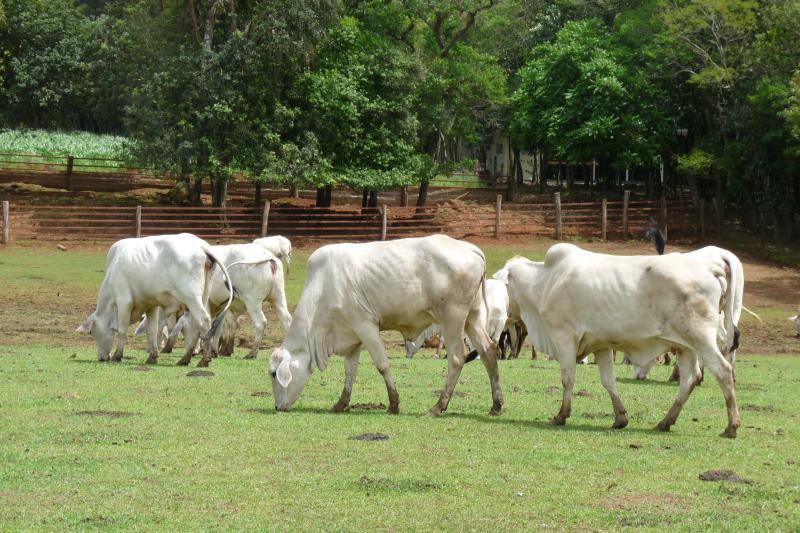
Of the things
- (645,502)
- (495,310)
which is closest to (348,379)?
(645,502)

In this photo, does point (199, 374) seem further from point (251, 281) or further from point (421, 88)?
point (421, 88)

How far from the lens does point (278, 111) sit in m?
40.7

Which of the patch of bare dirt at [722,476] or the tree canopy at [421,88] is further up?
the tree canopy at [421,88]

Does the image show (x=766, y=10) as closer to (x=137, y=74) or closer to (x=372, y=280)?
(x=137, y=74)

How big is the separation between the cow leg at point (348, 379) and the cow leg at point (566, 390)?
223 cm

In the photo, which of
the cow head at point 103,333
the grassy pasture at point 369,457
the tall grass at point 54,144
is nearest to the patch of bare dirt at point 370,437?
the grassy pasture at point 369,457

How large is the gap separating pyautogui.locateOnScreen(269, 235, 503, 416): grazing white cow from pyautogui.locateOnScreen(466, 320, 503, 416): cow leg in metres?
0.01

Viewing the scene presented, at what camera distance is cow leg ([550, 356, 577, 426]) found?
11.9m

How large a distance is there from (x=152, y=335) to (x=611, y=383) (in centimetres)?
815

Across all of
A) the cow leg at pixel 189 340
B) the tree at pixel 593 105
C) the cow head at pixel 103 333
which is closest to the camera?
the cow leg at pixel 189 340

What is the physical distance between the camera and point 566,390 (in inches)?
474

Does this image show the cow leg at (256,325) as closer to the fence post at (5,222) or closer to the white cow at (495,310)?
the white cow at (495,310)

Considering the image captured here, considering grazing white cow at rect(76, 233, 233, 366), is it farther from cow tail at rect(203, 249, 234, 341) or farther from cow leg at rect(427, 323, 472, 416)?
cow leg at rect(427, 323, 472, 416)

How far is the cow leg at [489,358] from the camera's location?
12602mm
